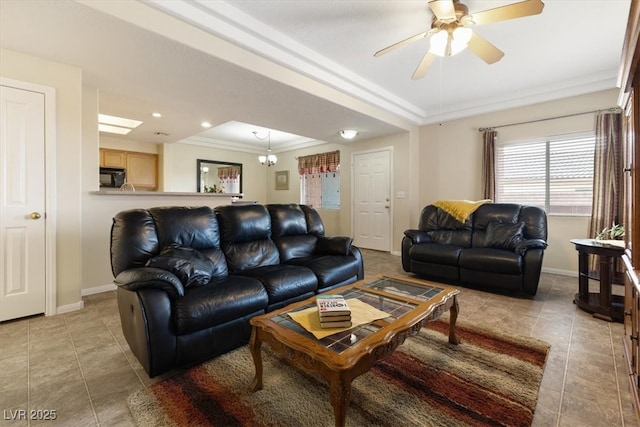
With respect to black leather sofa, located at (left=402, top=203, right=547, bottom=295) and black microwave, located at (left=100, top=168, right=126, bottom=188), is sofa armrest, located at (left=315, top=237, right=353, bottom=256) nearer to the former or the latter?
black leather sofa, located at (left=402, top=203, right=547, bottom=295)

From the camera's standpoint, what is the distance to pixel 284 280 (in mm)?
2266

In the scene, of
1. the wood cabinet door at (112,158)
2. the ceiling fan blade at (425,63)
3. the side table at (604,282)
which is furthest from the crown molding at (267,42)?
the wood cabinet door at (112,158)

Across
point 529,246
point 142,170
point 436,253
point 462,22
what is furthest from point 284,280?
point 142,170

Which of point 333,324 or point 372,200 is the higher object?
point 372,200

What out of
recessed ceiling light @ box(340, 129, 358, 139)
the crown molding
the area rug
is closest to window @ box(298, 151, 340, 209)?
recessed ceiling light @ box(340, 129, 358, 139)

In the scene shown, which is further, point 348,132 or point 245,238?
point 348,132

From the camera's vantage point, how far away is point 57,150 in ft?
8.73

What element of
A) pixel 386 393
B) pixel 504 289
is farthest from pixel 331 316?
pixel 504 289

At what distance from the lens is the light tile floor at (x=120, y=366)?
4.69 ft

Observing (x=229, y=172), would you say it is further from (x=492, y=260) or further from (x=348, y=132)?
(x=492, y=260)

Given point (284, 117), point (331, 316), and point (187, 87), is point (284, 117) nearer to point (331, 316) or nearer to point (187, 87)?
point (187, 87)

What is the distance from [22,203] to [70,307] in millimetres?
1050

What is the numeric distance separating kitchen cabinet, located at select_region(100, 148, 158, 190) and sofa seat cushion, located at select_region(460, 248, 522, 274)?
6129 mm

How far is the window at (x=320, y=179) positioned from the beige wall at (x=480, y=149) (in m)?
2.03
